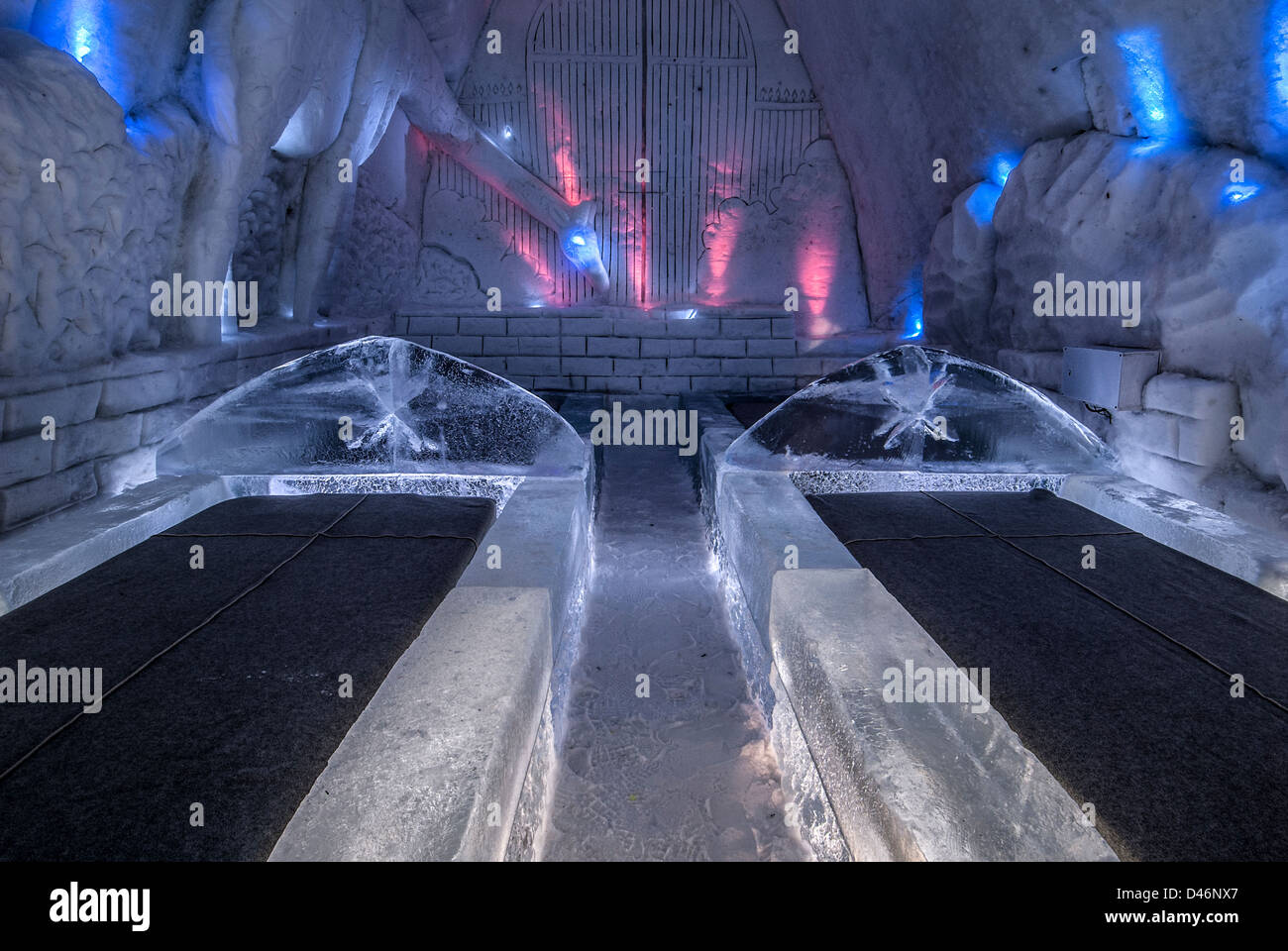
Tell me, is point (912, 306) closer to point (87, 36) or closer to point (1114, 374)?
point (1114, 374)

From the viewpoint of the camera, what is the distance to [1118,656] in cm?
167

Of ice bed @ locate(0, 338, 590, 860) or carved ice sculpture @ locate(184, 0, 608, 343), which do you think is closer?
ice bed @ locate(0, 338, 590, 860)

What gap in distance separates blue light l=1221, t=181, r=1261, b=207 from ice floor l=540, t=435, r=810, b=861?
89.6 inches

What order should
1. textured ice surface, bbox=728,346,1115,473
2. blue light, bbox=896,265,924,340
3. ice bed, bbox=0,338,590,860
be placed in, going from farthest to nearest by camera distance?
blue light, bbox=896,265,924,340
textured ice surface, bbox=728,346,1115,473
ice bed, bbox=0,338,590,860

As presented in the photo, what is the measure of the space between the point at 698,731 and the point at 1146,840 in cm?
102

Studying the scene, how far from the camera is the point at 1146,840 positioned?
1.15m

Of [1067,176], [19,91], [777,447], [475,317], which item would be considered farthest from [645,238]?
[19,91]

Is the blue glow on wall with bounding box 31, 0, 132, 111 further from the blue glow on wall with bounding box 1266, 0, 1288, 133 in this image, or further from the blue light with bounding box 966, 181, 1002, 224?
the blue light with bounding box 966, 181, 1002, 224

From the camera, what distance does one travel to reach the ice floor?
1.61 meters

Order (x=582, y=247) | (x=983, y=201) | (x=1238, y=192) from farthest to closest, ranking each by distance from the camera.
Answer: (x=582, y=247) < (x=983, y=201) < (x=1238, y=192)

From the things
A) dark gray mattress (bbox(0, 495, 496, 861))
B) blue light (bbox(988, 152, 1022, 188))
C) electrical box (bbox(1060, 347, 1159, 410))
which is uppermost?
blue light (bbox(988, 152, 1022, 188))

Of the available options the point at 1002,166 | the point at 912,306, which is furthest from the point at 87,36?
the point at 912,306

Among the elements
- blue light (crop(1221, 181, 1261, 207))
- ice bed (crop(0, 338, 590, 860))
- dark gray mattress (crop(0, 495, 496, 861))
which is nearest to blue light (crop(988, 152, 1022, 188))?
blue light (crop(1221, 181, 1261, 207))

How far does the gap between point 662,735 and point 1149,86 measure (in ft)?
11.0
